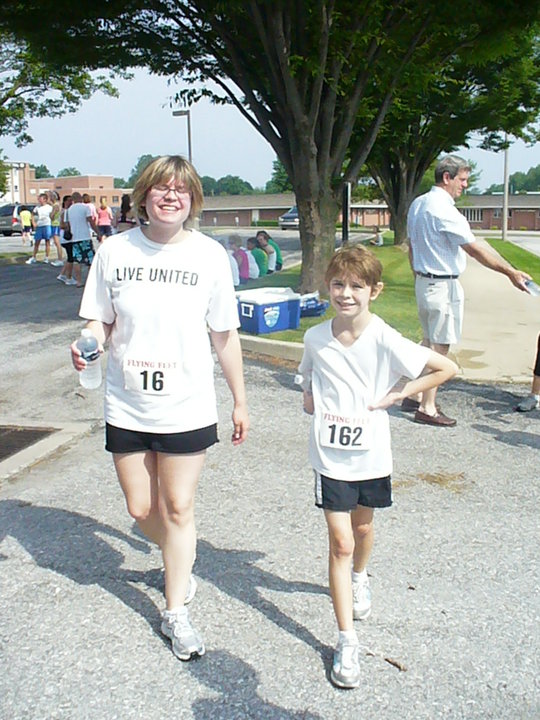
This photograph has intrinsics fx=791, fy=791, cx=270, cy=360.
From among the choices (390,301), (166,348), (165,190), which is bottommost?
(390,301)

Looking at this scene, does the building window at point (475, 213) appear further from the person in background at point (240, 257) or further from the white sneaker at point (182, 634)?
the white sneaker at point (182, 634)

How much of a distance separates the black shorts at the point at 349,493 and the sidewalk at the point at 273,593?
601 millimetres

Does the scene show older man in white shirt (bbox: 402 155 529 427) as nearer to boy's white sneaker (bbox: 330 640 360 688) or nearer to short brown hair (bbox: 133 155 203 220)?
short brown hair (bbox: 133 155 203 220)

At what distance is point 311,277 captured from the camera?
488 inches

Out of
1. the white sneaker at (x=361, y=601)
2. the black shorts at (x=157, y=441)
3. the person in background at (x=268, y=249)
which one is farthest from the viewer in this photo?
the person in background at (x=268, y=249)

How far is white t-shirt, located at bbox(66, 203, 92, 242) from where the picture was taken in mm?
13758

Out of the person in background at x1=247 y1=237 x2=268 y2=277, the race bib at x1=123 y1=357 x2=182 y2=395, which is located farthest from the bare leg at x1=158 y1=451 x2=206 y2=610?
the person in background at x1=247 y1=237 x2=268 y2=277

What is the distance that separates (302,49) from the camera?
11.3 metres

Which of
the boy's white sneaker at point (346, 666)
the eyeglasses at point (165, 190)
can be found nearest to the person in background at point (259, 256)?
the eyeglasses at point (165, 190)

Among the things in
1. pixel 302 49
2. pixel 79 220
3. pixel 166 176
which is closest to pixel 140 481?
pixel 166 176

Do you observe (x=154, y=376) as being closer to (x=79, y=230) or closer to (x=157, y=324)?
(x=157, y=324)

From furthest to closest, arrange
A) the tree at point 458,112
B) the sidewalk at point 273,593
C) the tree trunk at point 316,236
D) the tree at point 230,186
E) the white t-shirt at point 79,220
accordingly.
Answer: the tree at point 230,186
the tree at point 458,112
the white t-shirt at point 79,220
the tree trunk at point 316,236
the sidewalk at point 273,593

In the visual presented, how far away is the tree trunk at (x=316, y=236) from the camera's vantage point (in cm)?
1229

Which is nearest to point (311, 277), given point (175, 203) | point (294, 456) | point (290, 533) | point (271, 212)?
point (294, 456)
